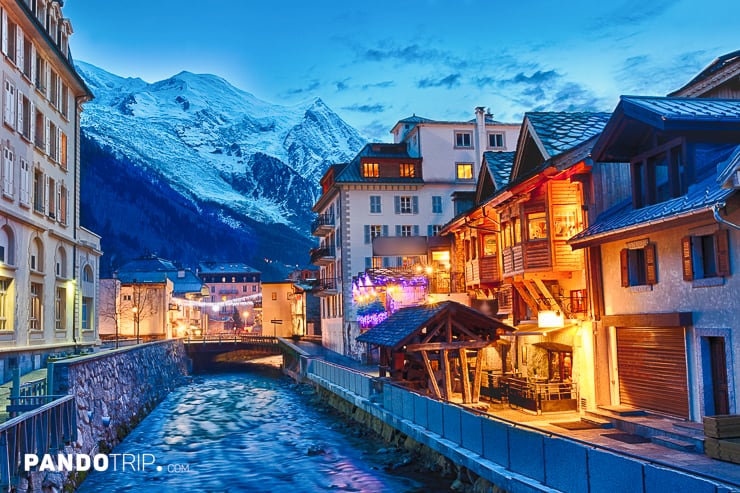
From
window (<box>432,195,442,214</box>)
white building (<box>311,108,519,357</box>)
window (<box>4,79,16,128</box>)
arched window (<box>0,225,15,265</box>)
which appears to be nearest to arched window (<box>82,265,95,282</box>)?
arched window (<box>0,225,15,265</box>)

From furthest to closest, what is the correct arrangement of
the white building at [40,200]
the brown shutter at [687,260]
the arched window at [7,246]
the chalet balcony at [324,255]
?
the chalet balcony at [324,255], the white building at [40,200], the arched window at [7,246], the brown shutter at [687,260]

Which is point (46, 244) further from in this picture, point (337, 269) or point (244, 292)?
point (244, 292)

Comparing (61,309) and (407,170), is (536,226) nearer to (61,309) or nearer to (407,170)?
(61,309)

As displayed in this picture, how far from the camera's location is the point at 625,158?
23922mm

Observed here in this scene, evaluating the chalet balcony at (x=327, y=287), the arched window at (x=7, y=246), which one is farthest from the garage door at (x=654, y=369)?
the chalet balcony at (x=327, y=287)

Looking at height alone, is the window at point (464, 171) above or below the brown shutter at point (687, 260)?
above

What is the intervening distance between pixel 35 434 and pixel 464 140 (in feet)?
175

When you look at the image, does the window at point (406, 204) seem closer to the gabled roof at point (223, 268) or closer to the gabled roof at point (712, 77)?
the gabled roof at point (712, 77)

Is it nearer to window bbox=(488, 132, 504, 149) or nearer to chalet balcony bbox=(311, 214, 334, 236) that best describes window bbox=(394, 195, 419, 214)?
chalet balcony bbox=(311, 214, 334, 236)

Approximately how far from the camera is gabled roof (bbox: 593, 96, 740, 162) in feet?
67.9

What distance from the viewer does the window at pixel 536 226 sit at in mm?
29828

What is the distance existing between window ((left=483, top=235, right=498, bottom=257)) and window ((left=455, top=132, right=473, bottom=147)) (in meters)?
28.5

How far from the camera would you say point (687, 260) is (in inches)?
808

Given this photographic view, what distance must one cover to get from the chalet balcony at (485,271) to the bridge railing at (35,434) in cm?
2050
